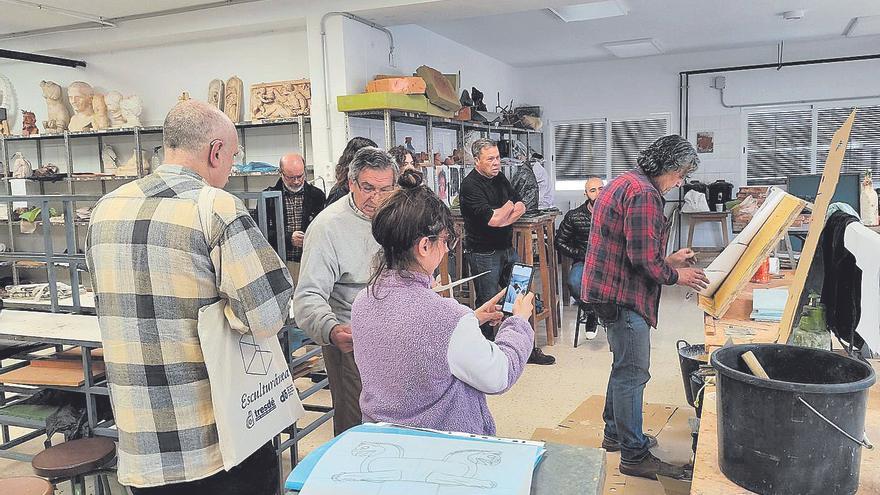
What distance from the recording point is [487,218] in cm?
461

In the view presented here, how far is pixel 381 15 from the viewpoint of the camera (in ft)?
16.8

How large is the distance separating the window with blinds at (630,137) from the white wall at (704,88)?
0.41 feet

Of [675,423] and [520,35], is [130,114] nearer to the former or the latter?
[520,35]

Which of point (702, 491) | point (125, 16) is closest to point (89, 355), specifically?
point (702, 491)

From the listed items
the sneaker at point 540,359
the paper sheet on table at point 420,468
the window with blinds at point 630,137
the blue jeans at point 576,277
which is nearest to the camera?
the paper sheet on table at point 420,468

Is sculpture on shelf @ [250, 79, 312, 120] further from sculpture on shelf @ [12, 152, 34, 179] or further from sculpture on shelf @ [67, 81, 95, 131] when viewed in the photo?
sculpture on shelf @ [12, 152, 34, 179]

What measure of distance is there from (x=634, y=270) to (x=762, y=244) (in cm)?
77

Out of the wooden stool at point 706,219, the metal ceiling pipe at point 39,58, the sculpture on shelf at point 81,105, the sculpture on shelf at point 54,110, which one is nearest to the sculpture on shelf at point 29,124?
the sculpture on shelf at point 54,110

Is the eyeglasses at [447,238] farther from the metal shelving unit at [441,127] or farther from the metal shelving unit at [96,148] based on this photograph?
the metal shelving unit at [96,148]

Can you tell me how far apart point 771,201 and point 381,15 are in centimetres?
368

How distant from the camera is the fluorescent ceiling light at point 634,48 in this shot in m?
7.84

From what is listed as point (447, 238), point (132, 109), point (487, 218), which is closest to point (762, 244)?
point (447, 238)

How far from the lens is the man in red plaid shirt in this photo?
2.70 m

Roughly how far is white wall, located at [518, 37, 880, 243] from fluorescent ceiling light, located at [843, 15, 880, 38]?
0.43 metres
